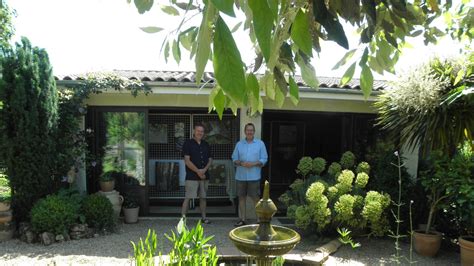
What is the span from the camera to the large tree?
67cm

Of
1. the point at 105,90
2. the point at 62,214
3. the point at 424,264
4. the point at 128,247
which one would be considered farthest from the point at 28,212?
the point at 424,264

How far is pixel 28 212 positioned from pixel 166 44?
5.61m

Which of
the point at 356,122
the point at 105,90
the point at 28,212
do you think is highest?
the point at 105,90

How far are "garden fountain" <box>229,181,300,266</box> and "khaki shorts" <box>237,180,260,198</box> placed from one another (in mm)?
3314

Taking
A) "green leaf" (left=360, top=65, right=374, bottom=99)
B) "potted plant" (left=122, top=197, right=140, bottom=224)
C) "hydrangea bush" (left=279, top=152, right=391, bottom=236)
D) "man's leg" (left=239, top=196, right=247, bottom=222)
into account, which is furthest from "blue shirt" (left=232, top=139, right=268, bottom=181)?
"green leaf" (left=360, top=65, right=374, bottom=99)

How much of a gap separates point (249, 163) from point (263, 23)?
19.5 ft

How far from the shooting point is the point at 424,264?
4.98 meters

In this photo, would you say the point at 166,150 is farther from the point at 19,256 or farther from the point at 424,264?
the point at 424,264

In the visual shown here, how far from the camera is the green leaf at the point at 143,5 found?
4.74ft

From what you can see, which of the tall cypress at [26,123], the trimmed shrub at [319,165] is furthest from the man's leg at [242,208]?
the tall cypress at [26,123]

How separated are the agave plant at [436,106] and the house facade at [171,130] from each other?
1.13 metres

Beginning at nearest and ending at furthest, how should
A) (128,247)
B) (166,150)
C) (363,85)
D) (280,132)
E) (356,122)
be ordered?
1. (363,85)
2. (128,247)
3. (356,122)
4. (166,150)
5. (280,132)

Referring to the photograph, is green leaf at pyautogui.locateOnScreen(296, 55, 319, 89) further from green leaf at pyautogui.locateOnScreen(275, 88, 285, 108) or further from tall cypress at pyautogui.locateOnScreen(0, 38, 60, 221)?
tall cypress at pyautogui.locateOnScreen(0, 38, 60, 221)

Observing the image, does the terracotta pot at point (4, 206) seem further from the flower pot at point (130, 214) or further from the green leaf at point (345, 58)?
the green leaf at point (345, 58)
